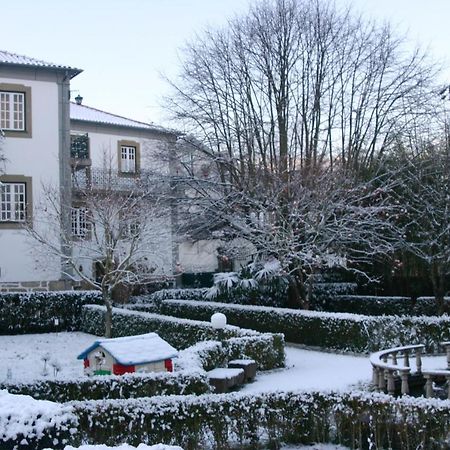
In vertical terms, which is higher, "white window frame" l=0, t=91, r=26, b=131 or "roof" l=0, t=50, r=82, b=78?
"roof" l=0, t=50, r=82, b=78

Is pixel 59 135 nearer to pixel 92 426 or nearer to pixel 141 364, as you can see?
pixel 141 364

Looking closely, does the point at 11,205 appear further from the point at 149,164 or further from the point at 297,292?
the point at 297,292

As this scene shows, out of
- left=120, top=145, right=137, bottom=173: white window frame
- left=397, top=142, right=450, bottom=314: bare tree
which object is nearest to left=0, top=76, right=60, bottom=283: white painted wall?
left=120, top=145, right=137, bottom=173: white window frame

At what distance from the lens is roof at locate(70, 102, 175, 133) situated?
31.4m

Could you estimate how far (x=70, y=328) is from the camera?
24.2 metres

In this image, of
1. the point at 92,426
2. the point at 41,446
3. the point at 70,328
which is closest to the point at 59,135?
the point at 70,328

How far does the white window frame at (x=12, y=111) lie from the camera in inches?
1000

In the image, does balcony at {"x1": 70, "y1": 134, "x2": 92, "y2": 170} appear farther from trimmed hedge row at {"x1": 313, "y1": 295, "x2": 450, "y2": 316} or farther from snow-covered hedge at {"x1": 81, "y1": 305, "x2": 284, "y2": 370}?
trimmed hedge row at {"x1": 313, "y1": 295, "x2": 450, "y2": 316}

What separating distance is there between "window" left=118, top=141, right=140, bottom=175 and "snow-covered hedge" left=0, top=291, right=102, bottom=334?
909cm

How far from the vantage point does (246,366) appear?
13.3m

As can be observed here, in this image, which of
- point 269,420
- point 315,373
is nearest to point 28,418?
point 269,420

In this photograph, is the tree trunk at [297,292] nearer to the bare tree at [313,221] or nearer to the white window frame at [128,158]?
the bare tree at [313,221]

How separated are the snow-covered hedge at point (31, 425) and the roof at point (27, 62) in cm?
2131

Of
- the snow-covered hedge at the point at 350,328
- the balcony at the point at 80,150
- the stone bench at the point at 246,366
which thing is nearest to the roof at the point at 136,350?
the stone bench at the point at 246,366
